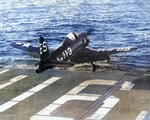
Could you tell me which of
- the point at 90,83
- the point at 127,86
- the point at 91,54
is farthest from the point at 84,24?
the point at 127,86

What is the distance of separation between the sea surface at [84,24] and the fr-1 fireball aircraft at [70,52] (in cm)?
17

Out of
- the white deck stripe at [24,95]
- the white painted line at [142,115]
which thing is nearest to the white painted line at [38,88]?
the white deck stripe at [24,95]

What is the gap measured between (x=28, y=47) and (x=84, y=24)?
2.13 meters

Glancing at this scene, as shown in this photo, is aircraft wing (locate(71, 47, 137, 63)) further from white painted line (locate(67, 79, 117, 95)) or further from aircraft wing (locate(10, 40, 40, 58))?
aircraft wing (locate(10, 40, 40, 58))

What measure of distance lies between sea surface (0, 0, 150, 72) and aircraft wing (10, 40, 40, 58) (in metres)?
0.14

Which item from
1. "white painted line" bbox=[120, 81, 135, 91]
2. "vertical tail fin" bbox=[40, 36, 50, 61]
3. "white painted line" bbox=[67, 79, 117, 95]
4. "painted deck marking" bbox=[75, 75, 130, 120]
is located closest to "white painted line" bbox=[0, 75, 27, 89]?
"vertical tail fin" bbox=[40, 36, 50, 61]

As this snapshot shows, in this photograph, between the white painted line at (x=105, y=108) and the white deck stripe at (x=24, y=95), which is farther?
→ the white deck stripe at (x=24, y=95)

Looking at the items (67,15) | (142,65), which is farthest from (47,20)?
(142,65)

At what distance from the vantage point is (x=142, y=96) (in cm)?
1345

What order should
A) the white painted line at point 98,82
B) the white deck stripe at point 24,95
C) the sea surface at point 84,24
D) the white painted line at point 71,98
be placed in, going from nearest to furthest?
1. the white deck stripe at point 24,95
2. the white painted line at point 71,98
3. the sea surface at point 84,24
4. the white painted line at point 98,82

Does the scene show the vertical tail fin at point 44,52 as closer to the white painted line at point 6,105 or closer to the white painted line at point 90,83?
the white painted line at point 90,83

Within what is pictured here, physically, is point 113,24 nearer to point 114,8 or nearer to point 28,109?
point 114,8

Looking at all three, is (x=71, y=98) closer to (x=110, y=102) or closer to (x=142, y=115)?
(x=110, y=102)

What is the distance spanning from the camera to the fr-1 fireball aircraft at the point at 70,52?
14281 millimetres
